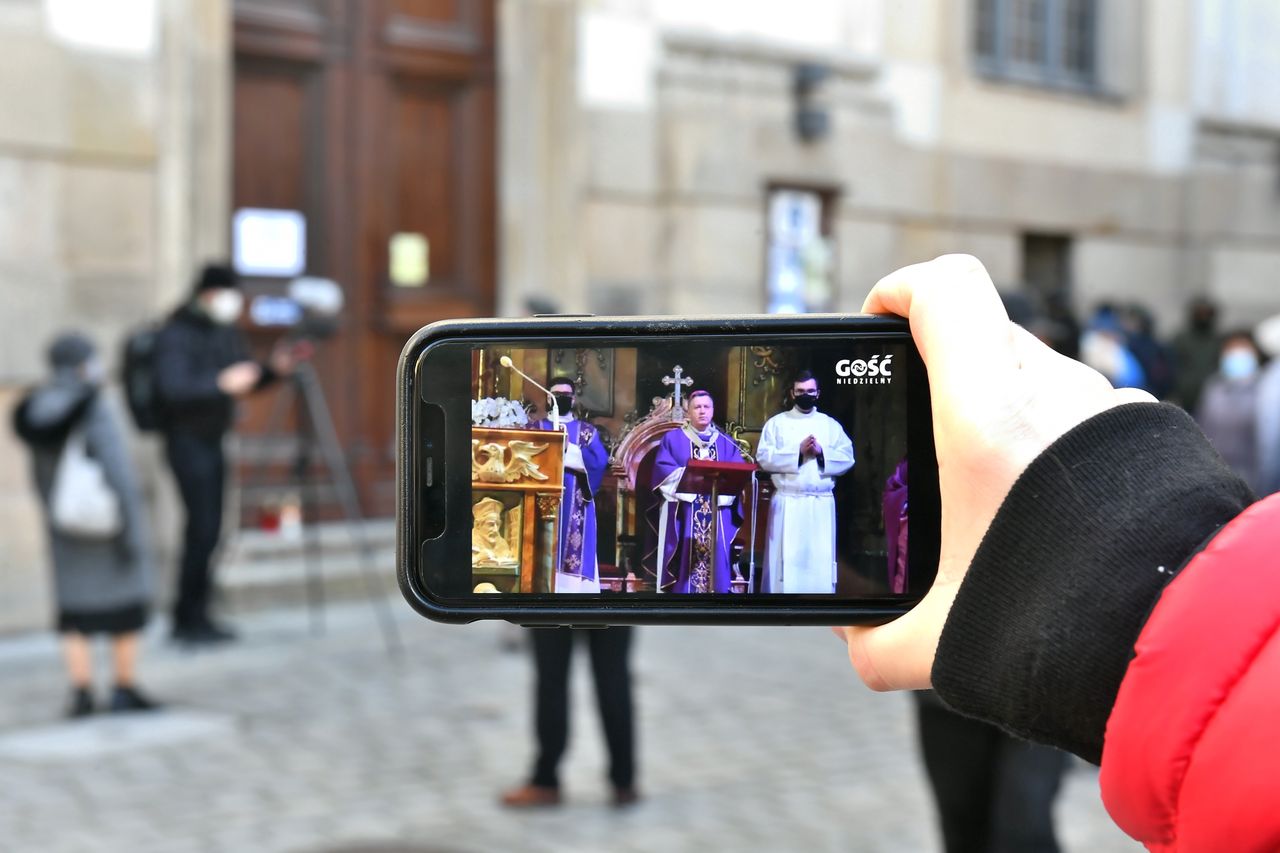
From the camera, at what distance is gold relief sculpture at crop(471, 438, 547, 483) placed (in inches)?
59.3

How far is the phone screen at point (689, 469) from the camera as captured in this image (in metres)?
1.46

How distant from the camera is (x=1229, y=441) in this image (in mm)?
10578

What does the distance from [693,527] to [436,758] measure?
17.3 ft

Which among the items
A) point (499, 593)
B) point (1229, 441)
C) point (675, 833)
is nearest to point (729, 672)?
point (675, 833)

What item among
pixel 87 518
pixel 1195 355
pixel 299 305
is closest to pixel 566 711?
pixel 87 518

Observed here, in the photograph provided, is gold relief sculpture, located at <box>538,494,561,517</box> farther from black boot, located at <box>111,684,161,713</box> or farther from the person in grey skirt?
black boot, located at <box>111,684,161,713</box>

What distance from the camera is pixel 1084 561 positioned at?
3.54 feet

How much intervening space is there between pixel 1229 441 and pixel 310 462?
5.73 metres

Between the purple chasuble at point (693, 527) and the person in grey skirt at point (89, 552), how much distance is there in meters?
6.10

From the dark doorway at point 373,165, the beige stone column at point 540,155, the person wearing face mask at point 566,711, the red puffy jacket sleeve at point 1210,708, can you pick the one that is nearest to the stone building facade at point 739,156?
the beige stone column at point 540,155

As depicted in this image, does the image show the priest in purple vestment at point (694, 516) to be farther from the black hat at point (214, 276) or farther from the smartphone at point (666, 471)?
the black hat at point (214, 276)

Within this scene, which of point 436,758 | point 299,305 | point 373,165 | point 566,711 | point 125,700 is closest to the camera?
point 566,711

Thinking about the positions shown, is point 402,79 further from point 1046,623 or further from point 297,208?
point 1046,623

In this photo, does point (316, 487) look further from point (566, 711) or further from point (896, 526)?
point (896, 526)
